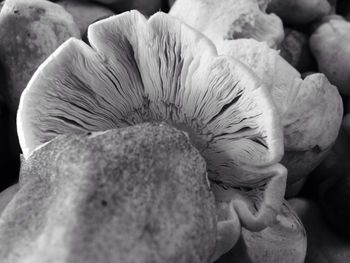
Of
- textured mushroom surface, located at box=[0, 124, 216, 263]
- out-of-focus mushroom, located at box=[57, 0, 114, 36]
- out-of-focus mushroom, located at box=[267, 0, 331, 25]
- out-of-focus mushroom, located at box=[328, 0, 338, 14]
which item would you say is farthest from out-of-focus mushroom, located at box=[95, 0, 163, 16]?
textured mushroom surface, located at box=[0, 124, 216, 263]

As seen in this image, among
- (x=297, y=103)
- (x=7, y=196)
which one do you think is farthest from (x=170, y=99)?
(x=7, y=196)

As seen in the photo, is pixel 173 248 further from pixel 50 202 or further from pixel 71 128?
pixel 71 128

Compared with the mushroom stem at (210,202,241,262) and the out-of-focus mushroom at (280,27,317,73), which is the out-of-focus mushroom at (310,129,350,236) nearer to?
the out-of-focus mushroom at (280,27,317,73)

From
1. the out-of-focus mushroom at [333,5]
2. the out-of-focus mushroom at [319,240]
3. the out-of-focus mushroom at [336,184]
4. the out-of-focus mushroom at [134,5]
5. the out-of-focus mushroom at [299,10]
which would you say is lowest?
the out-of-focus mushroom at [319,240]

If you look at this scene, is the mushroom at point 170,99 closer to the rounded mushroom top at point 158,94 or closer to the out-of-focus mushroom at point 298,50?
the rounded mushroom top at point 158,94

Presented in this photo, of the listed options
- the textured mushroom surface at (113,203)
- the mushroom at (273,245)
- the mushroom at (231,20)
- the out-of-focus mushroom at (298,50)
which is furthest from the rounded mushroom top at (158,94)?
the out-of-focus mushroom at (298,50)

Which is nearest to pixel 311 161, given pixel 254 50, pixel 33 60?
pixel 254 50
